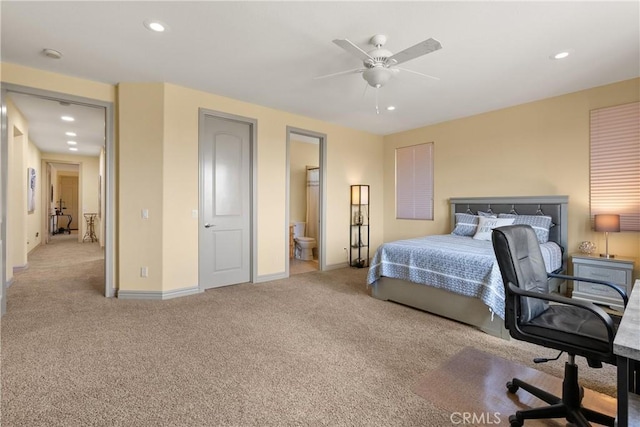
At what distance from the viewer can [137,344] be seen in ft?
8.41

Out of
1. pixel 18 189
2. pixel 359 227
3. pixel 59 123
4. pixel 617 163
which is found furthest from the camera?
pixel 359 227

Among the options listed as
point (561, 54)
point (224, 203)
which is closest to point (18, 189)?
point (224, 203)

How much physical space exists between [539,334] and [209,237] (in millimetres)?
3814

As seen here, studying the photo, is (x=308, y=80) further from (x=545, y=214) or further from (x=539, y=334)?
(x=545, y=214)

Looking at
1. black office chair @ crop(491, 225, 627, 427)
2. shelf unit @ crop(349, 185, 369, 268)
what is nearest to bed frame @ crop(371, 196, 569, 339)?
black office chair @ crop(491, 225, 627, 427)

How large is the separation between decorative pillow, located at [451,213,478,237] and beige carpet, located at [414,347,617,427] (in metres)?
2.56

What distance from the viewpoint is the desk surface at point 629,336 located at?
35.2 inches

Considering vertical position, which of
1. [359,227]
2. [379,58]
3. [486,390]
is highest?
[379,58]

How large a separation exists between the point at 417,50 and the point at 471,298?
2328 mm

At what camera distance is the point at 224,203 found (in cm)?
443

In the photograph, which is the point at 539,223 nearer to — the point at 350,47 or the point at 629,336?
the point at 350,47

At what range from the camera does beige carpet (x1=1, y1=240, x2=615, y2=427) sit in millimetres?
1738

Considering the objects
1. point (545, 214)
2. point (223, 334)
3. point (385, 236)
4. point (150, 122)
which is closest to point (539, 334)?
point (223, 334)

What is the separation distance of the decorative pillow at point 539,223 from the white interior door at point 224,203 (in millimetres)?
3907
